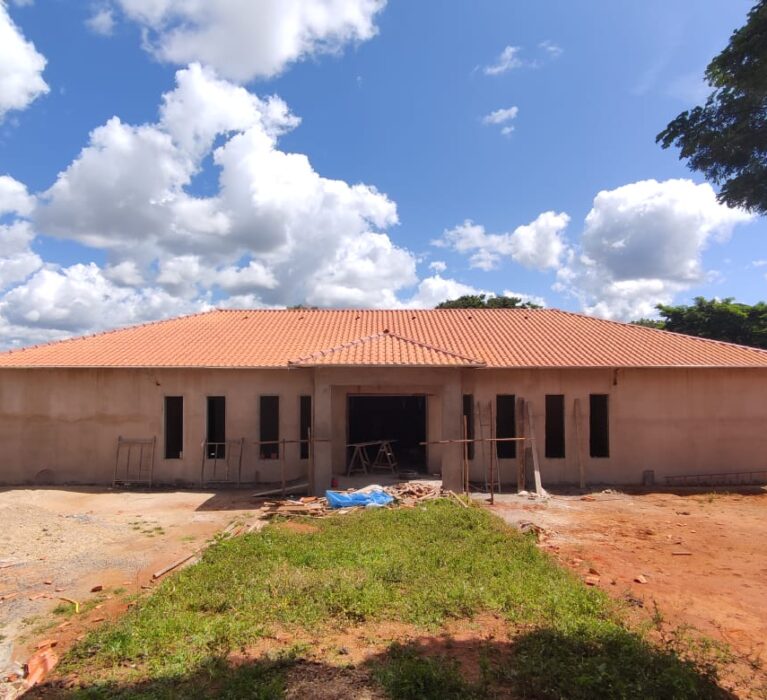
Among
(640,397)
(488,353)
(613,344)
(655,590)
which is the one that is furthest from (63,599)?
(613,344)

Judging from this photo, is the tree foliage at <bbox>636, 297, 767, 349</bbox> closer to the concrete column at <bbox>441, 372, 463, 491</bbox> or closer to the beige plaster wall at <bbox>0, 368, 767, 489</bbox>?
the beige plaster wall at <bbox>0, 368, 767, 489</bbox>

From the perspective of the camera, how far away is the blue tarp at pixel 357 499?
11406 mm

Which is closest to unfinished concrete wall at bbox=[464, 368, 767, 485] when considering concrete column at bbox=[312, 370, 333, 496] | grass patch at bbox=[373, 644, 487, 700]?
concrete column at bbox=[312, 370, 333, 496]

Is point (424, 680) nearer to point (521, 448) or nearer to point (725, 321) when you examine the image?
point (521, 448)

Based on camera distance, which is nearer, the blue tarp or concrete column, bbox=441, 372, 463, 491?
the blue tarp

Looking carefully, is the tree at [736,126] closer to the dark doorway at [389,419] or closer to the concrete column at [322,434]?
the concrete column at [322,434]

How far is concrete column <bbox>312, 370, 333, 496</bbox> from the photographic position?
12867 millimetres

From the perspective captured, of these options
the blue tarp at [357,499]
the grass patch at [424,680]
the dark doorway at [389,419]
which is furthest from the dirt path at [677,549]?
the dark doorway at [389,419]

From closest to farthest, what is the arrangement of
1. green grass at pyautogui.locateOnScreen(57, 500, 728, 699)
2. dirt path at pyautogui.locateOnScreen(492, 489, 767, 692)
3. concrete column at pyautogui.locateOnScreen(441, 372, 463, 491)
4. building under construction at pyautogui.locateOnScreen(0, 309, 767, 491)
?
1. green grass at pyautogui.locateOnScreen(57, 500, 728, 699)
2. dirt path at pyautogui.locateOnScreen(492, 489, 767, 692)
3. concrete column at pyautogui.locateOnScreen(441, 372, 463, 491)
4. building under construction at pyautogui.locateOnScreen(0, 309, 767, 491)

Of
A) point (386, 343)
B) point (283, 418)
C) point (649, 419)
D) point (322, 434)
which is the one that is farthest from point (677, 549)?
point (283, 418)

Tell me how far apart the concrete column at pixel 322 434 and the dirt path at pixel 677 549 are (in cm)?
423

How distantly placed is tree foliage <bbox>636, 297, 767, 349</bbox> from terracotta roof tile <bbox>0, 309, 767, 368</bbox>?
539 inches

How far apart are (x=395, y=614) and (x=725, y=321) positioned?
29873mm

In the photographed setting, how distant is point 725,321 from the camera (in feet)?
94.6
